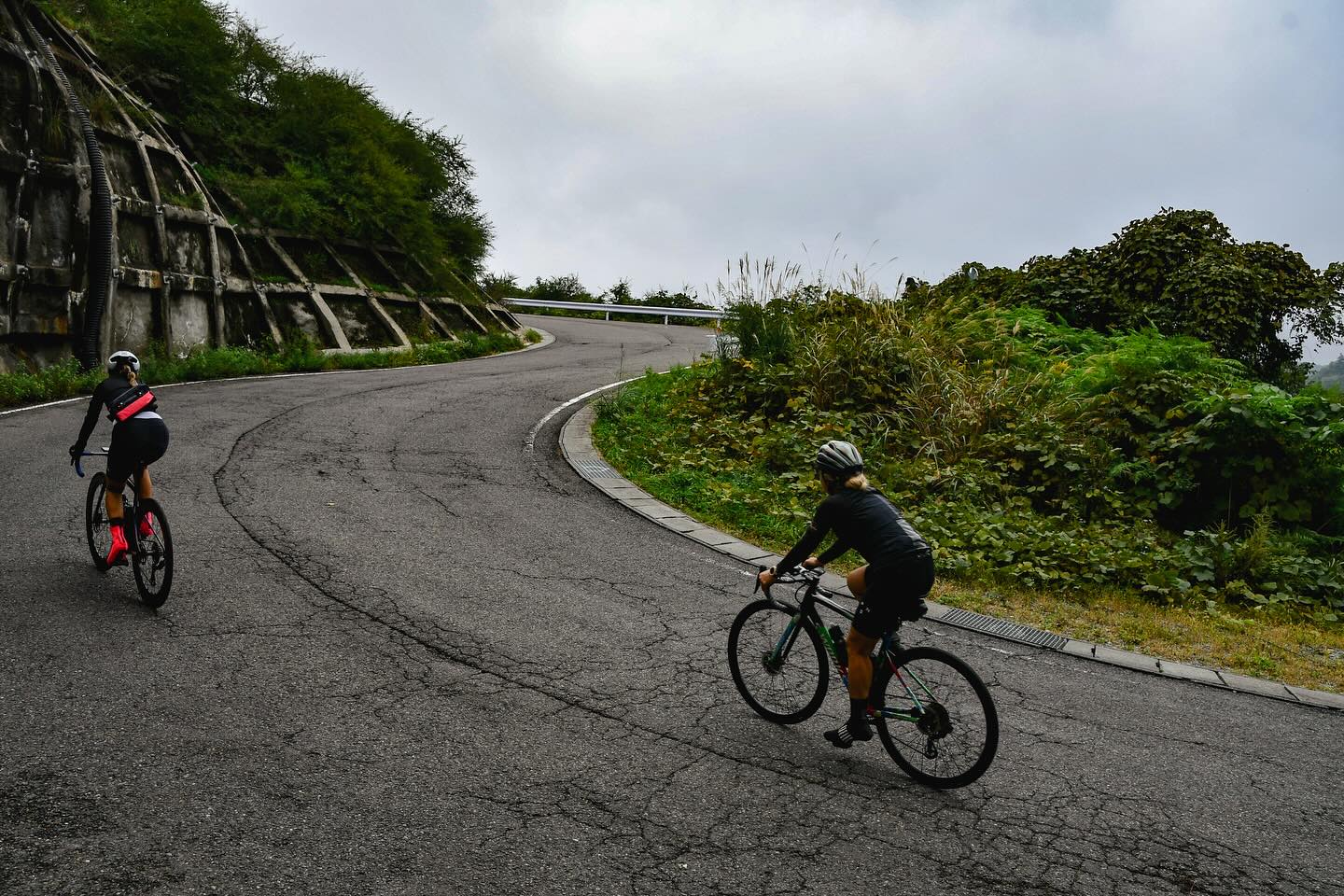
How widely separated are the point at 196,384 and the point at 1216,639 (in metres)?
15.5

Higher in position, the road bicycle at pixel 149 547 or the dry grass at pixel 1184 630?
the dry grass at pixel 1184 630

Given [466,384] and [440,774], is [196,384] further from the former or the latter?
[440,774]

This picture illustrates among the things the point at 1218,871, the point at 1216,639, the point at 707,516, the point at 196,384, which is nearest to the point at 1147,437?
the point at 1216,639

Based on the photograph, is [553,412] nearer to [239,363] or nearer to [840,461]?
[239,363]

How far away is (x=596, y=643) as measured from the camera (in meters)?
5.73

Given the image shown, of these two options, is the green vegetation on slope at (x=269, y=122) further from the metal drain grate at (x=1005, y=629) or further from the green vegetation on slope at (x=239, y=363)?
the metal drain grate at (x=1005, y=629)

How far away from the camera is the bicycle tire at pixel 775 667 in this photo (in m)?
4.82

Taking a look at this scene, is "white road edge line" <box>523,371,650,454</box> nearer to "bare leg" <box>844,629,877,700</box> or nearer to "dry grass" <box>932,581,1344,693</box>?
"dry grass" <box>932,581,1344,693</box>

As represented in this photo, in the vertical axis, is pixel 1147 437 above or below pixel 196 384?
above

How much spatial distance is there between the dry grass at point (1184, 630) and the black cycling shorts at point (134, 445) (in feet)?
20.2

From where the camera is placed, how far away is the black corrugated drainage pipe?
49.4 ft

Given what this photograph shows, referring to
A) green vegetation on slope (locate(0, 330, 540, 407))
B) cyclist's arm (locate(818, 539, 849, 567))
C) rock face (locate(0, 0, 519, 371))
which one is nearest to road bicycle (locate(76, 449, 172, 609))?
cyclist's arm (locate(818, 539, 849, 567))

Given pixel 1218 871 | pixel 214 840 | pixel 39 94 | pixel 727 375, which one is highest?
pixel 39 94

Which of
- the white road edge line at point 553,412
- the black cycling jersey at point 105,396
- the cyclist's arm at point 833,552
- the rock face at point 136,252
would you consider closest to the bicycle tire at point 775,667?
the cyclist's arm at point 833,552
